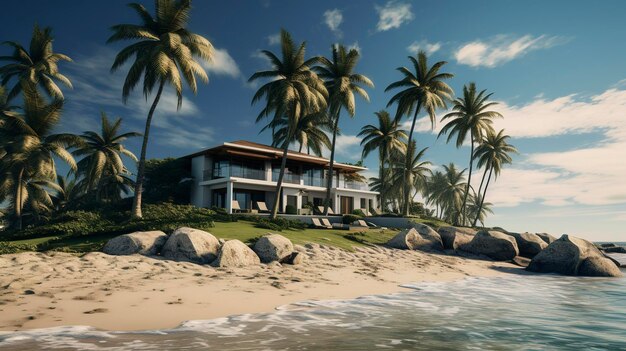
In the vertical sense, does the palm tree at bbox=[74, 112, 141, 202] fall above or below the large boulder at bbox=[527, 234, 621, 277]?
above

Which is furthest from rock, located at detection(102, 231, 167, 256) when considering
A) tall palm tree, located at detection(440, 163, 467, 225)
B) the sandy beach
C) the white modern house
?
tall palm tree, located at detection(440, 163, 467, 225)

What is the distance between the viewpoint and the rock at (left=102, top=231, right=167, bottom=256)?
12.1 metres

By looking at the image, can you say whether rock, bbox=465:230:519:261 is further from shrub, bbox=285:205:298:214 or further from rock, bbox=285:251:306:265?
shrub, bbox=285:205:298:214

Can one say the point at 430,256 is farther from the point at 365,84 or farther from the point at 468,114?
the point at 468,114

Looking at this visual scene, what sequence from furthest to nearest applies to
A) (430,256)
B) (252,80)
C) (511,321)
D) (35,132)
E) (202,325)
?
1. (252,80)
2. (35,132)
3. (430,256)
4. (511,321)
5. (202,325)

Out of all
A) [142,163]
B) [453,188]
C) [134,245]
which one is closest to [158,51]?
[142,163]

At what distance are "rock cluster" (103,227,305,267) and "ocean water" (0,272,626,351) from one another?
4412mm

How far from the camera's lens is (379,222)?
34.0 meters

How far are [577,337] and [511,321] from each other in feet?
3.76

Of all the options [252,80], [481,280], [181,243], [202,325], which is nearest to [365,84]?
[252,80]

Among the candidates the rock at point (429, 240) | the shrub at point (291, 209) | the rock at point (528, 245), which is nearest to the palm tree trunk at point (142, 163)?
the shrub at point (291, 209)

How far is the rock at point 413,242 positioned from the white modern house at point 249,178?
50.1 feet

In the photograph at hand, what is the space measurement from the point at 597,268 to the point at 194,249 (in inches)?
663

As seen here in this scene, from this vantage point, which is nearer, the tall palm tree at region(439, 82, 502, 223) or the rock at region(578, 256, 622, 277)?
the rock at region(578, 256, 622, 277)
